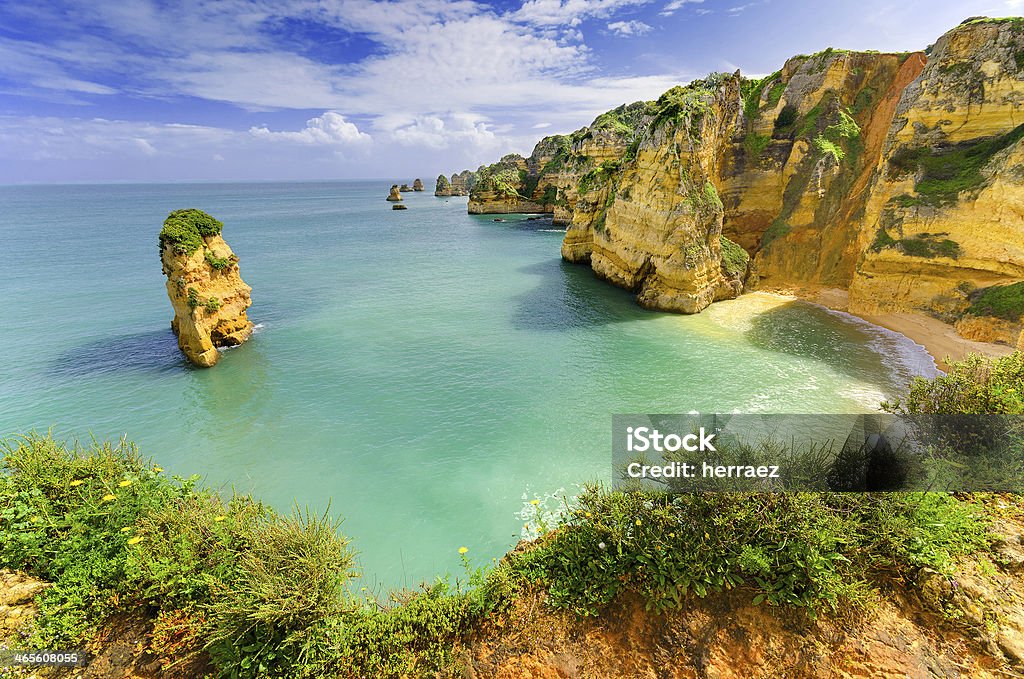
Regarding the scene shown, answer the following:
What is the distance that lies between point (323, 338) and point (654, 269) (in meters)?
24.0

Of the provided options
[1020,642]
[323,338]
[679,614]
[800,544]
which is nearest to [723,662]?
[679,614]

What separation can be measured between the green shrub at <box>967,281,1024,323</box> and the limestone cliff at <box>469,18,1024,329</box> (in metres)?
0.08

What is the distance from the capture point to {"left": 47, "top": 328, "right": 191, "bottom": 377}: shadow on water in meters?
21.6

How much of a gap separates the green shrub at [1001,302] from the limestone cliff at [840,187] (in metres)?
0.08

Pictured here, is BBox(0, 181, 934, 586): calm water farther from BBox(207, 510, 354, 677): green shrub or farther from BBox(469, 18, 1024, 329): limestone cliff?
BBox(207, 510, 354, 677): green shrub

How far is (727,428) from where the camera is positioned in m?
15.7

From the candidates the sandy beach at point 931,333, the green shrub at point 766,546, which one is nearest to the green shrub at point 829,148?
the sandy beach at point 931,333

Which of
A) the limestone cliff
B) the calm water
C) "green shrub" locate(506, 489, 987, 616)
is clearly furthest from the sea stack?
the limestone cliff

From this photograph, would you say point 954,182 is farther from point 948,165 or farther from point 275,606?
point 275,606

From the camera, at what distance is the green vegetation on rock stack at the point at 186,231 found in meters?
21.8

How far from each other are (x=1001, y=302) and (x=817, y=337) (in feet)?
23.5

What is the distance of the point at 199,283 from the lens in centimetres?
2264

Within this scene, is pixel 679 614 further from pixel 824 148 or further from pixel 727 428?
pixel 824 148

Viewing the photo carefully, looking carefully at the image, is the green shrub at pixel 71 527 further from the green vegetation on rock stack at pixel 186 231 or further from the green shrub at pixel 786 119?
the green shrub at pixel 786 119
